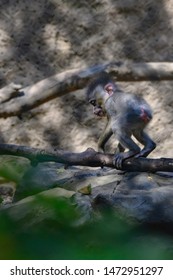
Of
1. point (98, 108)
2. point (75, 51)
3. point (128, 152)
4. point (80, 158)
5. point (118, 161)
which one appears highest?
point (80, 158)

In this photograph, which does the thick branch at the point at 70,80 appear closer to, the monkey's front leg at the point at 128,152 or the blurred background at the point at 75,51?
the blurred background at the point at 75,51

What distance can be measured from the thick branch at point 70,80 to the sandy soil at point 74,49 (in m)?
0.91

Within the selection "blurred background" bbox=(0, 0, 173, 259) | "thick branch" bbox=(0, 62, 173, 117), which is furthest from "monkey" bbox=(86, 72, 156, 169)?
"blurred background" bbox=(0, 0, 173, 259)

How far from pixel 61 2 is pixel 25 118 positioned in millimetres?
1344

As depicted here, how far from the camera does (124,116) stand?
4.61 meters

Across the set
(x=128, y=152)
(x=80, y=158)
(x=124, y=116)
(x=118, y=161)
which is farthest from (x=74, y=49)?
(x=80, y=158)

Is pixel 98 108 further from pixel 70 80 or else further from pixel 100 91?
pixel 70 80

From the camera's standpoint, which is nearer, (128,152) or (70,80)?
(128,152)

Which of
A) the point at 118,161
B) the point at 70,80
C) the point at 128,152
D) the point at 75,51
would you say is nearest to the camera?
the point at 118,161

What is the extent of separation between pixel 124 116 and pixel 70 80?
1060mm

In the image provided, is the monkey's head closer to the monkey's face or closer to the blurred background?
the monkey's face

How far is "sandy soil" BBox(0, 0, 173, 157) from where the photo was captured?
264 inches

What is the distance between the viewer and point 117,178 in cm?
442

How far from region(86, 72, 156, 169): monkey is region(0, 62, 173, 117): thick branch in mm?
362
